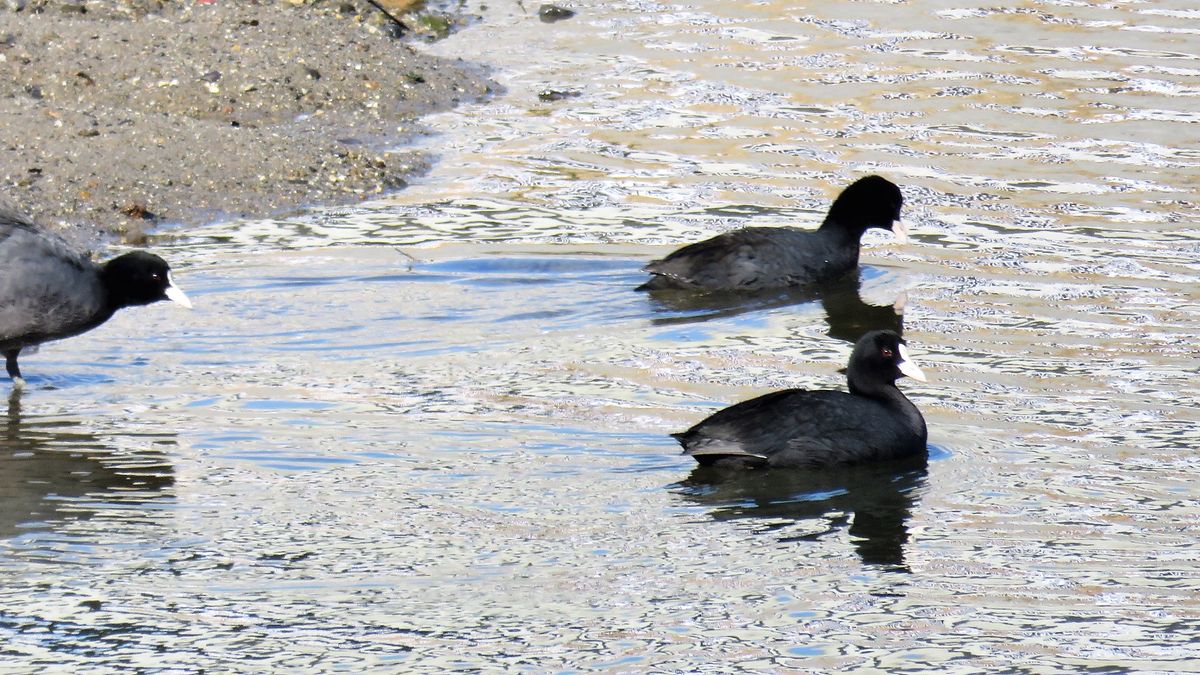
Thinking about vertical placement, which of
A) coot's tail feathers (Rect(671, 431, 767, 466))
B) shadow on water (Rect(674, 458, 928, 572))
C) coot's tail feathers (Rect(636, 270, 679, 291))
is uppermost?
coot's tail feathers (Rect(636, 270, 679, 291))

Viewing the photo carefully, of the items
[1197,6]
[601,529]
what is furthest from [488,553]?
[1197,6]

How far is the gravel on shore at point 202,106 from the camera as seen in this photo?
11.7 metres

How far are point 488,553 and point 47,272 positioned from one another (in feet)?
10.6

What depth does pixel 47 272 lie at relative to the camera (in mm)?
8422

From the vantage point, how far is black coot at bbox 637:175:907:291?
1015 centimetres

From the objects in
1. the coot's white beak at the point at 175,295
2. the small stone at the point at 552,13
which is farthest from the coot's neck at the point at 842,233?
the small stone at the point at 552,13

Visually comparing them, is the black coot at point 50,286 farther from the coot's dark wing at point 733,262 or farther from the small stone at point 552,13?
the small stone at point 552,13

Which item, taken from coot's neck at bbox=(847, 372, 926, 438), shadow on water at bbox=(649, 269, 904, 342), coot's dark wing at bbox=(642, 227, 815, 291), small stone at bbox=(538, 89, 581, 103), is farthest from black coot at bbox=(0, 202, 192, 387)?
small stone at bbox=(538, 89, 581, 103)

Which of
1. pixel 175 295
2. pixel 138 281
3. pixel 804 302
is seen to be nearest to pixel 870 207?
pixel 804 302

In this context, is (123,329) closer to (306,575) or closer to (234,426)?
(234,426)

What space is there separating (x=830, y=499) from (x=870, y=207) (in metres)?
4.20

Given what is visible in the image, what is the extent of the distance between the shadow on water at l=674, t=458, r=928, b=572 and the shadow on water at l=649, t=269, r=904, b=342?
7.24ft

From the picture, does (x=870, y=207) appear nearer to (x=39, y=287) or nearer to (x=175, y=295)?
(x=175, y=295)

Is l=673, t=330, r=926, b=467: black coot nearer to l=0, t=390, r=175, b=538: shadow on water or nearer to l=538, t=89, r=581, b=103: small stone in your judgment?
l=0, t=390, r=175, b=538: shadow on water
